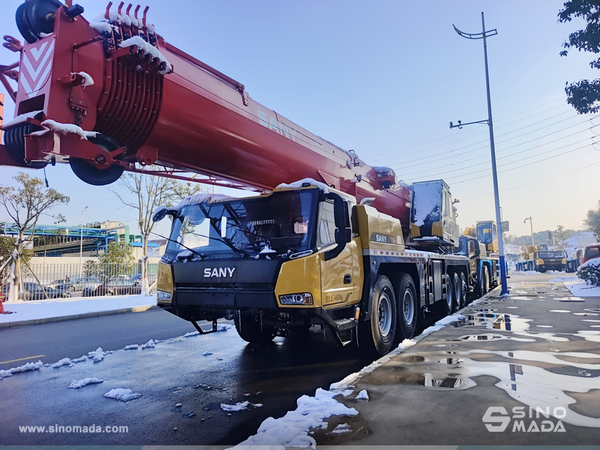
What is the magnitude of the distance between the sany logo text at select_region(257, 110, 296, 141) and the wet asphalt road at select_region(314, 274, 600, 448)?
3320mm

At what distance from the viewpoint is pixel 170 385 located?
4910mm

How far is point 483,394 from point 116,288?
20071 millimetres

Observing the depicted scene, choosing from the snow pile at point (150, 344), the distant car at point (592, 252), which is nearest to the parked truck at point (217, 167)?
the snow pile at point (150, 344)

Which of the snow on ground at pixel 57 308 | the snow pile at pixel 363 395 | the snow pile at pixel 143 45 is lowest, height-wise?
the snow on ground at pixel 57 308

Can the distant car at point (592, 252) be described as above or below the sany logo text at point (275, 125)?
below

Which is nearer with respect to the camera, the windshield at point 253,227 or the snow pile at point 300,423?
the snow pile at point 300,423

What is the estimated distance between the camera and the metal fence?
1791cm

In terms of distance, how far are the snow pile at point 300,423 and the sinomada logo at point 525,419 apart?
1083 millimetres

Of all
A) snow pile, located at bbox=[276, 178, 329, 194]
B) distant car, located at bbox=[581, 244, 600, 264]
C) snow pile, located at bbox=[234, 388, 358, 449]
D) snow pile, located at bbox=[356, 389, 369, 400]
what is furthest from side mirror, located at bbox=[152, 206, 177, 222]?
distant car, located at bbox=[581, 244, 600, 264]

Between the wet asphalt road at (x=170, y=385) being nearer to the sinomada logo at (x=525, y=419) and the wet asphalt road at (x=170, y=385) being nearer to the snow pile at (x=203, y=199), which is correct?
the sinomada logo at (x=525, y=419)

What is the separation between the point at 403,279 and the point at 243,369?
3.29m

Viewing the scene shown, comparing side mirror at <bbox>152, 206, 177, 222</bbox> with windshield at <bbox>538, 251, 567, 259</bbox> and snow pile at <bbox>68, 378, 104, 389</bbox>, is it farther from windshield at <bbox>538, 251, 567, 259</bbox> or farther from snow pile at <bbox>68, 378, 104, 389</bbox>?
windshield at <bbox>538, 251, 567, 259</bbox>

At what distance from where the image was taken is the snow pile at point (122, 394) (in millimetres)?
4440

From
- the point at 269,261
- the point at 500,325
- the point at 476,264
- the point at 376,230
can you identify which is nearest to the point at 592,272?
the point at 476,264
